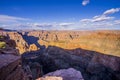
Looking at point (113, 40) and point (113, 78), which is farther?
point (113, 40)

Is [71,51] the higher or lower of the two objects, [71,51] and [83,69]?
the higher

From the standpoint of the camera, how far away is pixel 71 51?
5128cm

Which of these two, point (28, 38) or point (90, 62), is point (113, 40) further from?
point (28, 38)

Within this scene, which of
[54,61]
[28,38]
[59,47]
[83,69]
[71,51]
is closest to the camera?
[83,69]

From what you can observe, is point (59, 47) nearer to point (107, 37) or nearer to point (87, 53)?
point (87, 53)

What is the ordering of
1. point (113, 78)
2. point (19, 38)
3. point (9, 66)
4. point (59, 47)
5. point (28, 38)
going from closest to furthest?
1. point (9, 66)
2. point (113, 78)
3. point (59, 47)
4. point (19, 38)
5. point (28, 38)

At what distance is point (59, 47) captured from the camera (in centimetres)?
5594

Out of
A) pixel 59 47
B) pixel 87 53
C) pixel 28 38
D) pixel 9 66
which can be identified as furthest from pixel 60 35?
pixel 9 66

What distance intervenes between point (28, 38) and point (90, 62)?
316 ft

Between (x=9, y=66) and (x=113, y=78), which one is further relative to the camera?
(x=113, y=78)

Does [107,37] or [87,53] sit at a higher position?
[107,37]

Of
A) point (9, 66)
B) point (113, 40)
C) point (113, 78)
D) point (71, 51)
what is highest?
point (9, 66)

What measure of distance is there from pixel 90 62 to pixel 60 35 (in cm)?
9473

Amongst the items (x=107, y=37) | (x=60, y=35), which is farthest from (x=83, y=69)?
(x=60, y=35)
